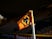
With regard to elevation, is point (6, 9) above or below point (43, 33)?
above

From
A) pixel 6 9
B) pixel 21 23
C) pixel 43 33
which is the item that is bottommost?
pixel 43 33

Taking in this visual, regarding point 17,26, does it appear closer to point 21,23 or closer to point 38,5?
point 21,23

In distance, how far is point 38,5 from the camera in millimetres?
2178

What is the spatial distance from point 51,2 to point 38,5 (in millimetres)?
201

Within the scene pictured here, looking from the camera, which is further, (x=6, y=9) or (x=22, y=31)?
(x=6, y=9)

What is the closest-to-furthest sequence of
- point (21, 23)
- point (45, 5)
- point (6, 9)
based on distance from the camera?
point (21, 23), point (45, 5), point (6, 9)

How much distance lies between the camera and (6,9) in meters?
2.30

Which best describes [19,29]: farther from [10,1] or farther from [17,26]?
[10,1]

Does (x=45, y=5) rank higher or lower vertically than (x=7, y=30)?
higher

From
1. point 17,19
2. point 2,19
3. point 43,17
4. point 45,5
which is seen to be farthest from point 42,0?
point 2,19

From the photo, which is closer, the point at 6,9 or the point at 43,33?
the point at 43,33

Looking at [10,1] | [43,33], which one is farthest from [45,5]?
[10,1]

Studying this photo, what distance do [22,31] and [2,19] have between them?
1.26 feet

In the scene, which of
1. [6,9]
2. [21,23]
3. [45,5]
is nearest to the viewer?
[21,23]
